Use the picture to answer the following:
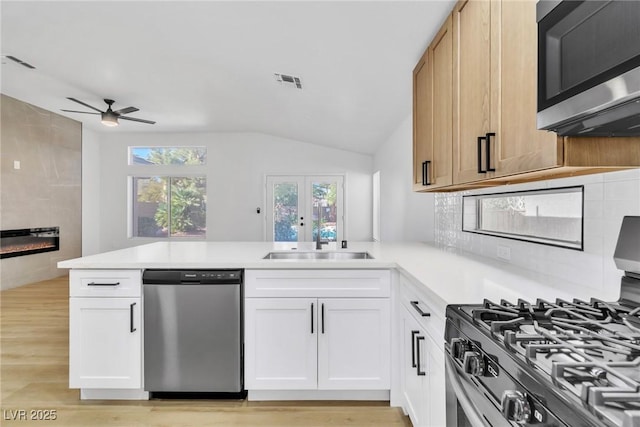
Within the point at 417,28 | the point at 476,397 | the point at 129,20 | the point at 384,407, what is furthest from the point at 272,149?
the point at 476,397

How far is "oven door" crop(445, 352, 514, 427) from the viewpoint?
84 centimetres

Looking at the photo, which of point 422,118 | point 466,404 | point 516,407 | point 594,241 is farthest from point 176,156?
point 516,407

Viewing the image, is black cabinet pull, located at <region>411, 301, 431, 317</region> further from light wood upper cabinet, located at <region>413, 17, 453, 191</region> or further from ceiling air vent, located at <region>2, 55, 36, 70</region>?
ceiling air vent, located at <region>2, 55, 36, 70</region>

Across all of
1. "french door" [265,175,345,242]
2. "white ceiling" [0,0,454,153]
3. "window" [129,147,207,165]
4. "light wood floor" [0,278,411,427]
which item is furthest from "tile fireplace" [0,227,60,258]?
"french door" [265,175,345,242]

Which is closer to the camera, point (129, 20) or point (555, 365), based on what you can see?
point (555, 365)

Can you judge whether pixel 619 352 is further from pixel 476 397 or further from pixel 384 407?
pixel 384 407

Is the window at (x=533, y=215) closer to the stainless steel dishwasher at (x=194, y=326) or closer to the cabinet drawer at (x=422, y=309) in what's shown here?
the cabinet drawer at (x=422, y=309)

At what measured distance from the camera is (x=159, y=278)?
2150 mm

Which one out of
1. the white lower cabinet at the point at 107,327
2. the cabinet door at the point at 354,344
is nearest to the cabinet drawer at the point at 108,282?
Result: the white lower cabinet at the point at 107,327

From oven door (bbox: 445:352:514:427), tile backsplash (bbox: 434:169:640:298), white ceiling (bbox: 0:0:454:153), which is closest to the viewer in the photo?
oven door (bbox: 445:352:514:427)

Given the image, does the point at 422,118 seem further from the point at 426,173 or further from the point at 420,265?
the point at 420,265

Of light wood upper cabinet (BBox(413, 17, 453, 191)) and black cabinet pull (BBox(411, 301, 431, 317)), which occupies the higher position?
light wood upper cabinet (BBox(413, 17, 453, 191))

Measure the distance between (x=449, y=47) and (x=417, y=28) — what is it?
0.49m

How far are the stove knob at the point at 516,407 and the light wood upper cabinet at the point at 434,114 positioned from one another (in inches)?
50.2
